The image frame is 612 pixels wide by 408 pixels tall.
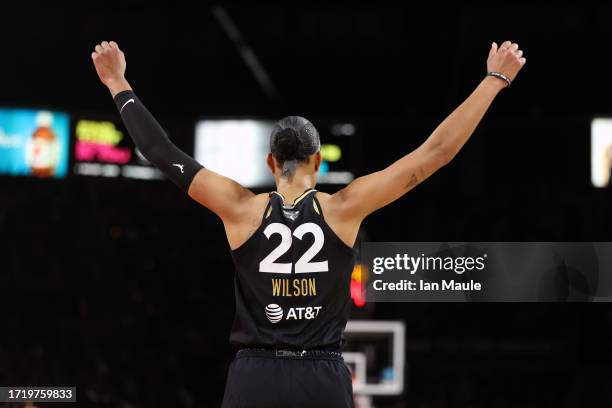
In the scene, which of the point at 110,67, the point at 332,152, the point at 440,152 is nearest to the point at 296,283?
the point at 440,152

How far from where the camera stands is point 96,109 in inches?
671

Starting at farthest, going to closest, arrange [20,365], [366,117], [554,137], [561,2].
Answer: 1. [366,117]
2. [554,137]
3. [20,365]
4. [561,2]

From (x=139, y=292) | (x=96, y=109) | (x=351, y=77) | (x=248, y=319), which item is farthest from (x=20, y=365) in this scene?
(x=248, y=319)

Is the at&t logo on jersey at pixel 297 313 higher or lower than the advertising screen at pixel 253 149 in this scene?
lower

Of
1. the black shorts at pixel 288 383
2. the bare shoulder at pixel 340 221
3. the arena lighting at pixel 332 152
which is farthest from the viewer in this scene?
the arena lighting at pixel 332 152

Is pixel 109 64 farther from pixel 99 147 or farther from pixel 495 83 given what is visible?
pixel 99 147

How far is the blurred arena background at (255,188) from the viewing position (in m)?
15.2

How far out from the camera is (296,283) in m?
2.77

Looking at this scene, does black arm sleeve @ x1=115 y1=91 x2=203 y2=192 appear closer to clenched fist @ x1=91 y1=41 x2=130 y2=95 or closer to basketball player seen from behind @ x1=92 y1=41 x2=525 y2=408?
basketball player seen from behind @ x1=92 y1=41 x2=525 y2=408

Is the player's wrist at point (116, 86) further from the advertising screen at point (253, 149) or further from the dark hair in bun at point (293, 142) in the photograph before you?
the advertising screen at point (253, 149)

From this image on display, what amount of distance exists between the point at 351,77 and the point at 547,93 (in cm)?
365

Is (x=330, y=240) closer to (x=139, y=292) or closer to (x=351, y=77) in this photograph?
(x=351, y=77)

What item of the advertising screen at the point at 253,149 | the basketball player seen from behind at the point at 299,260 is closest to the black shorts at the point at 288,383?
the basketball player seen from behind at the point at 299,260

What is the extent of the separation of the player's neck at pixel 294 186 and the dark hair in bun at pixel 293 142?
0.08 feet
